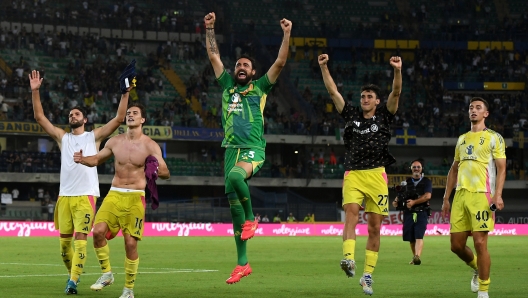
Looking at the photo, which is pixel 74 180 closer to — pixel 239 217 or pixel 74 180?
pixel 74 180

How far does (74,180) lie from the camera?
46.4 feet

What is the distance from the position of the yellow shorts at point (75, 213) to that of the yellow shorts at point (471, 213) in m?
5.16

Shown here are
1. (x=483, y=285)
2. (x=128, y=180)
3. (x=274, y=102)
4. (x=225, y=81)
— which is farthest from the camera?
(x=274, y=102)

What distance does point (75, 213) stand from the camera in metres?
13.9

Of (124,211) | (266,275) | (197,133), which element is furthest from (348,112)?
(197,133)

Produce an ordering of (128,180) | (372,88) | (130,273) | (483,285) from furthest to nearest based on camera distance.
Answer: (372,88) < (128,180) < (130,273) < (483,285)

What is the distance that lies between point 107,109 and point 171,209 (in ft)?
32.7

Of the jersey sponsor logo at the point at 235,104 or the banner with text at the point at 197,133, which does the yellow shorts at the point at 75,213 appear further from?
the banner with text at the point at 197,133

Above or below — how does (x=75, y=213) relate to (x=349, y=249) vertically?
above

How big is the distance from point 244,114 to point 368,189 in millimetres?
1981

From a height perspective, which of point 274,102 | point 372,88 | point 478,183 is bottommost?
point 478,183

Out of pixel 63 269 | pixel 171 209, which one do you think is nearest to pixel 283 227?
pixel 171 209

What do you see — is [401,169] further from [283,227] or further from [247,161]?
[247,161]

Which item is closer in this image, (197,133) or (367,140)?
(367,140)
